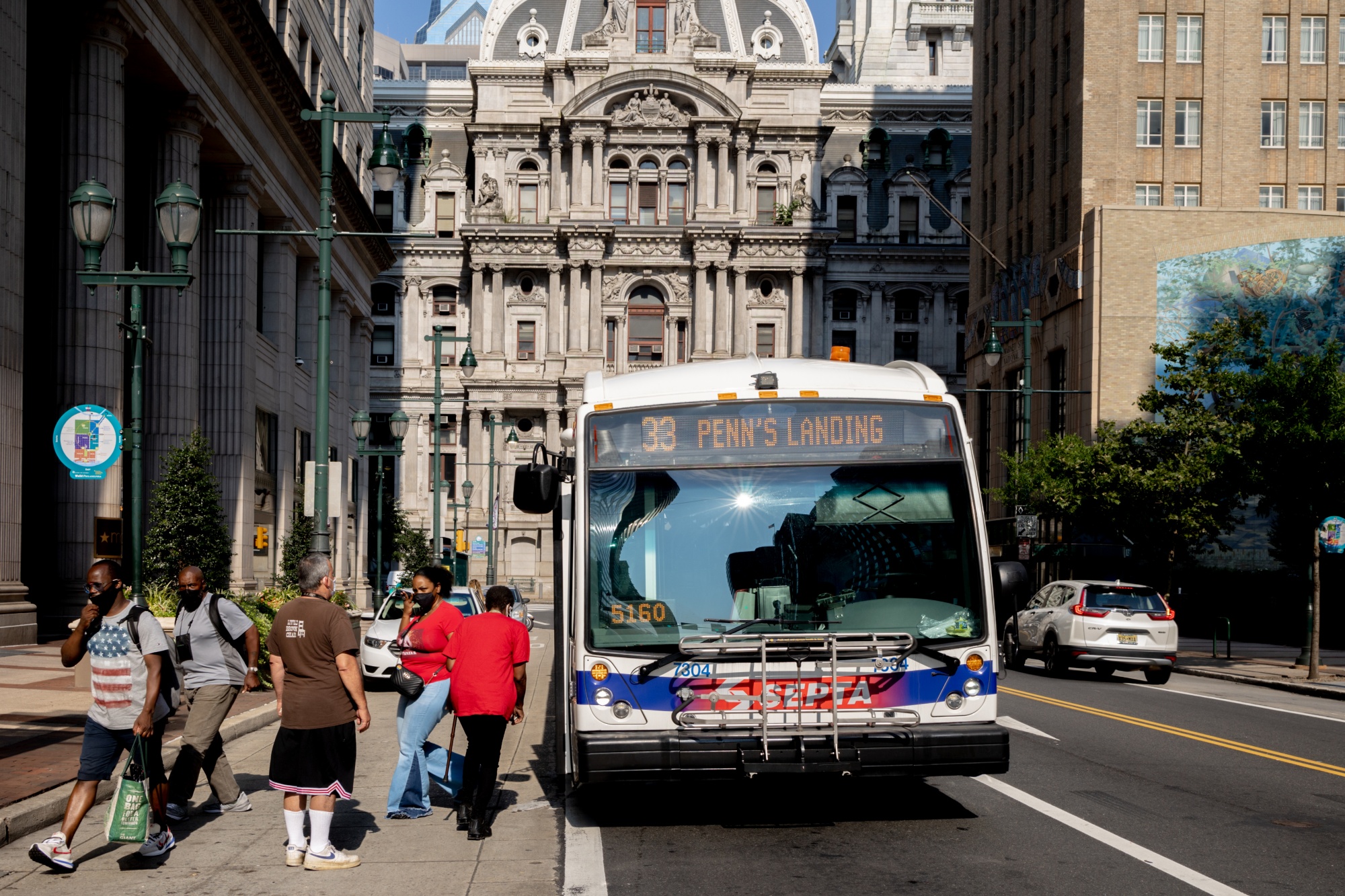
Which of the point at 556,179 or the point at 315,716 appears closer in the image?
the point at 315,716

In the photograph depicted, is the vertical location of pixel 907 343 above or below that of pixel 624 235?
below

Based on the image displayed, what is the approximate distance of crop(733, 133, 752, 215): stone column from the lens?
253 ft

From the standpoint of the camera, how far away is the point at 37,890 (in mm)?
8062

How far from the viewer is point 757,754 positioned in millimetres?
9156

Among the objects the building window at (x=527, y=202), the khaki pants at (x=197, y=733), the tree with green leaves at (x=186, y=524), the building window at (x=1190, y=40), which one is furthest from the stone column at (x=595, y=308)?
the khaki pants at (x=197, y=733)

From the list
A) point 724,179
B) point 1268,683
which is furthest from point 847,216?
point 1268,683

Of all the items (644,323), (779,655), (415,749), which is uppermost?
(644,323)

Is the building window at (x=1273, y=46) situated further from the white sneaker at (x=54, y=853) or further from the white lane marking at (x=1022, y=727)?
the white sneaker at (x=54, y=853)

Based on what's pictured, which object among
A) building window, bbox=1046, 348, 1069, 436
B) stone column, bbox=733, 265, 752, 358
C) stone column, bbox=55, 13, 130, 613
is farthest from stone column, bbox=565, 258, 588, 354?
stone column, bbox=55, 13, 130, 613

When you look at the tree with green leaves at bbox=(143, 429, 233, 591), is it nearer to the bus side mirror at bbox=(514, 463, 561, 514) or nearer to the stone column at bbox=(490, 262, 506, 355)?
the bus side mirror at bbox=(514, 463, 561, 514)

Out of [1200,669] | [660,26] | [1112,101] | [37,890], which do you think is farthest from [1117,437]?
[660,26]

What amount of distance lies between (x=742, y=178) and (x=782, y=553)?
69.7 metres

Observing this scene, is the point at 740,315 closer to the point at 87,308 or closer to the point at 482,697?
the point at 87,308

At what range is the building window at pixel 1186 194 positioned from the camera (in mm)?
47938
